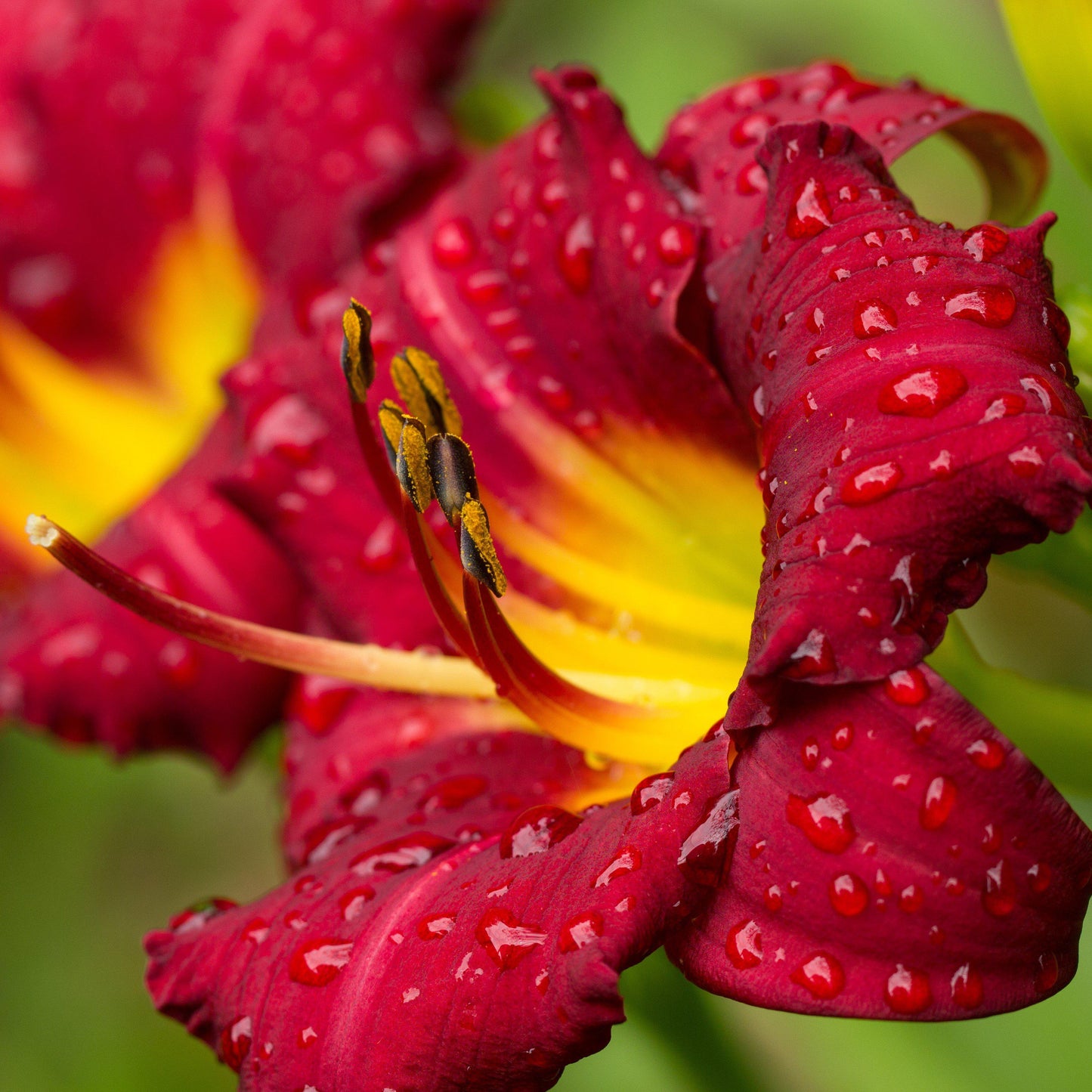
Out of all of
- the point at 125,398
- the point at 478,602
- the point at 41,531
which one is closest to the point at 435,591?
the point at 478,602

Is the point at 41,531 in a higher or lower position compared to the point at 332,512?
higher

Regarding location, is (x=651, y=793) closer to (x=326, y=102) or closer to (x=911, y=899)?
(x=911, y=899)

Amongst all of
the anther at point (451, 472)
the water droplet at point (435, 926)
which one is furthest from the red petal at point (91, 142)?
the water droplet at point (435, 926)

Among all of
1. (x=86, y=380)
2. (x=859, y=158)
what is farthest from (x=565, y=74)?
(x=86, y=380)

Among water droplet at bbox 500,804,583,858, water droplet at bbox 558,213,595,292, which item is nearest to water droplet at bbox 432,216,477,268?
water droplet at bbox 558,213,595,292

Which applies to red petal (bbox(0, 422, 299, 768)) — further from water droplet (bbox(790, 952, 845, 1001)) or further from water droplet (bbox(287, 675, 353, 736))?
water droplet (bbox(790, 952, 845, 1001))

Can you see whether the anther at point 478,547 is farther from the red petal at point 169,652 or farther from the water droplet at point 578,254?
the red petal at point 169,652

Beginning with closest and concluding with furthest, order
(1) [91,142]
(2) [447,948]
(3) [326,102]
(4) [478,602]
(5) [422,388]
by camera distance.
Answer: (2) [447,948], (4) [478,602], (5) [422,388], (3) [326,102], (1) [91,142]
